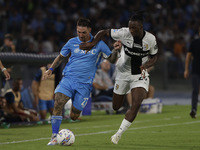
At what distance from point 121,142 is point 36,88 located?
6267 mm

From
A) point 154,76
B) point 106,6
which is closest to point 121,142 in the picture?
point 154,76

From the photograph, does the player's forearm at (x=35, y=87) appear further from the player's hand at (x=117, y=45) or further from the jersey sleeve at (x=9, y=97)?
the player's hand at (x=117, y=45)

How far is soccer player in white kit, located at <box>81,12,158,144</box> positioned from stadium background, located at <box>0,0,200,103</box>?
9.92m

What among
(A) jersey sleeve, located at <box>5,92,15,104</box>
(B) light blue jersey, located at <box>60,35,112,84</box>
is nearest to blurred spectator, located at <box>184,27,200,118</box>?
(A) jersey sleeve, located at <box>5,92,15,104</box>

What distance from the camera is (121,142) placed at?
34.7ft

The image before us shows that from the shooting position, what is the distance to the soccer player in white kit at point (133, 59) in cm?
1005

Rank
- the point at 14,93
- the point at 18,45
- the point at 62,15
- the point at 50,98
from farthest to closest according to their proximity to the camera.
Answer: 1. the point at 62,15
2. the point at 18,45
3. the point at 50,98
4. the point at 14,93

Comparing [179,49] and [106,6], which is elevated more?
[106,6]

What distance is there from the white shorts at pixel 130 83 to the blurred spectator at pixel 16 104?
16.7 feet

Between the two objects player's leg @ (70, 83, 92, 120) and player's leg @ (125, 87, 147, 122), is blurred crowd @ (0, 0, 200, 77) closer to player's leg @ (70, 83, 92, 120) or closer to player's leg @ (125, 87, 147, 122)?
player's leg @ (70, 83, 92, 120)

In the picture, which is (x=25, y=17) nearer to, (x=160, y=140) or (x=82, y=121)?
(x=82, y=121)

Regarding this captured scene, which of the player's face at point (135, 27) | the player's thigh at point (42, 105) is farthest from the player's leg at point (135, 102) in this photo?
the player's thigh at point (42, 105)

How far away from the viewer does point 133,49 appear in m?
10.4

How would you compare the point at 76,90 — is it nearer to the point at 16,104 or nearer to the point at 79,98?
the point at 79,98
